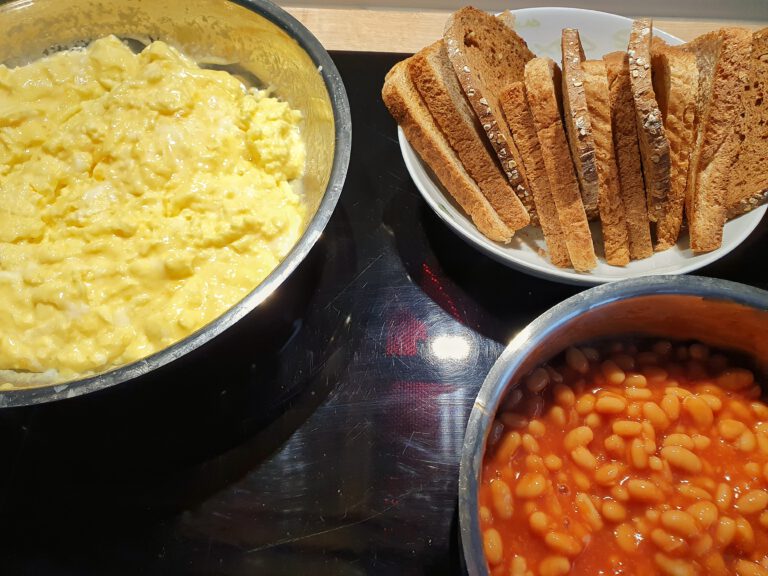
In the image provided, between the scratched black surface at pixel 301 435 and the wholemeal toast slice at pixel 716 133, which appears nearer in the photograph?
the scratched black surface at pixel 301 435

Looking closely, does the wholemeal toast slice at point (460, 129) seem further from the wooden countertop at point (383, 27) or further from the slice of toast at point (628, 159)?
the wooden countertop at point (383, 27)

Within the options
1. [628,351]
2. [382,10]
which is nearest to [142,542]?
[628,351]

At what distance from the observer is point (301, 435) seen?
71.1 inches

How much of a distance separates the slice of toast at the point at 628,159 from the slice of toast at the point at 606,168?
24mm

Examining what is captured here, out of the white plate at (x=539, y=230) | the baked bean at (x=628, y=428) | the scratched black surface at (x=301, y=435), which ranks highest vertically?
the white plate at (x=539, y=230)

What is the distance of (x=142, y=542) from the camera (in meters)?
1.65

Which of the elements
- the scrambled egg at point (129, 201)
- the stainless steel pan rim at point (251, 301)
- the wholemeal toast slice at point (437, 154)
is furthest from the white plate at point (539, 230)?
the scrambled egg at point (129, 201)

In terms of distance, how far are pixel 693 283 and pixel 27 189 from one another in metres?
1.99

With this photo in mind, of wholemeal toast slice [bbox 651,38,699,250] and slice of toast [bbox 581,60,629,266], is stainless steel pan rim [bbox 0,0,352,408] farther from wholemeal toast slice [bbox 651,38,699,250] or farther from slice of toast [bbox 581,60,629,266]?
wholemeal toast slice [bbox 651,38,699,250]

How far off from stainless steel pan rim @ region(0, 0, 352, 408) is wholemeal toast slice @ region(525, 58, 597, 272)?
24.1 inches

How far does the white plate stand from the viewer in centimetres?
184

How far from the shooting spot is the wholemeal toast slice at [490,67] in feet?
6.35

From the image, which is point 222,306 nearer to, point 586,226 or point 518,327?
point 518,327

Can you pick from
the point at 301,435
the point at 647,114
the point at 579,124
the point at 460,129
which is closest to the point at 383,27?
the point at 460,129
